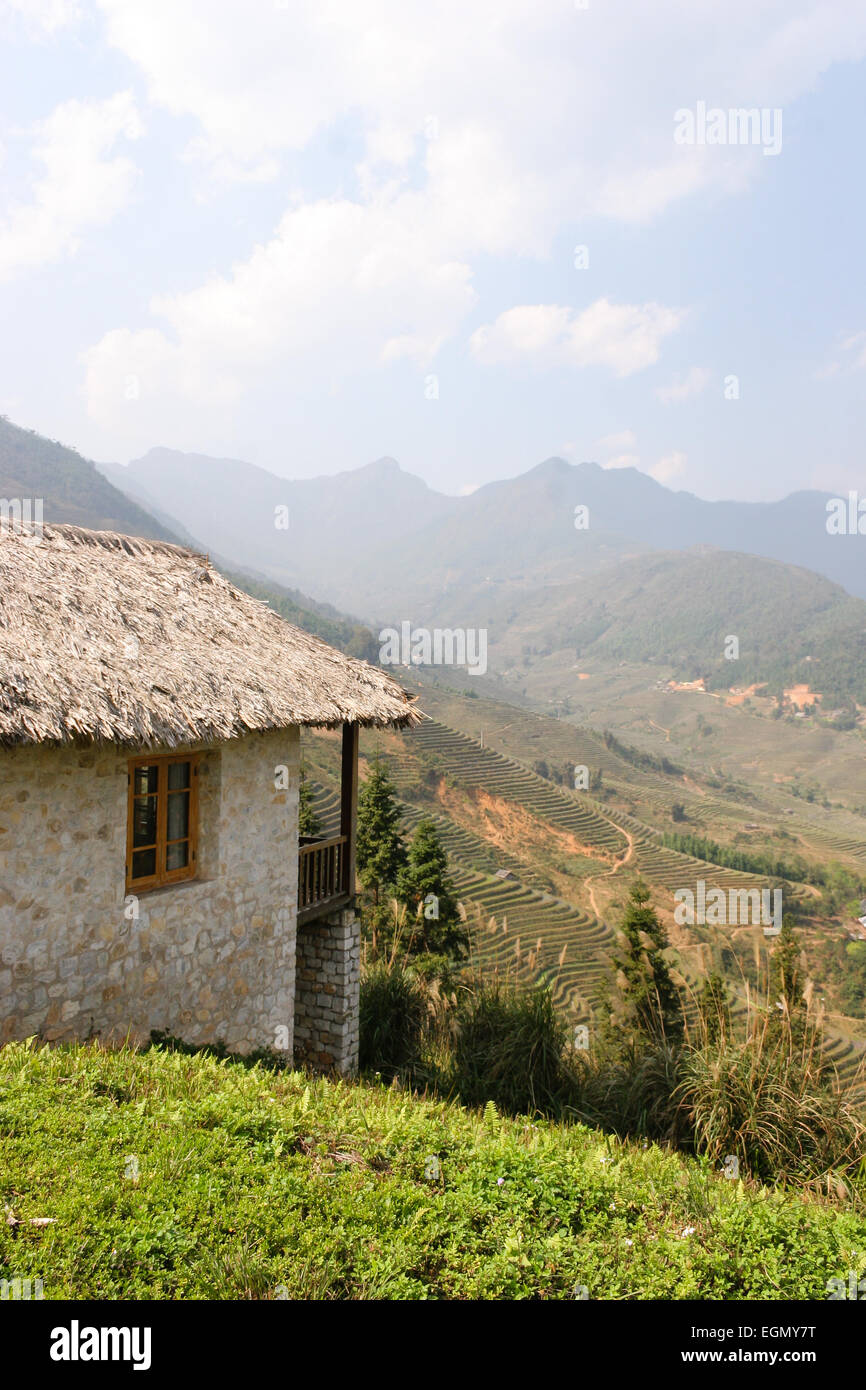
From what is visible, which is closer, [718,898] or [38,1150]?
[38,1150]

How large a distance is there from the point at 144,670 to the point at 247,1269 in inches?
151

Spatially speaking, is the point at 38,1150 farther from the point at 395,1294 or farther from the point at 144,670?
the point at 144,670

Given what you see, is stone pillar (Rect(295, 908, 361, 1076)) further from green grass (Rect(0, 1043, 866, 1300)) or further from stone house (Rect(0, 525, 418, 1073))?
green grass (Rect(0, 1043, 866, 1300))

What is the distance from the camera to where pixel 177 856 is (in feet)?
20.5

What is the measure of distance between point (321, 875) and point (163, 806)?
2467 mm

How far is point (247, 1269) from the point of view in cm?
288

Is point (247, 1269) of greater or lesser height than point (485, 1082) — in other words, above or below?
above

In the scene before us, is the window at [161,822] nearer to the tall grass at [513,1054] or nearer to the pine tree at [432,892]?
the tall grass at [513,1054]

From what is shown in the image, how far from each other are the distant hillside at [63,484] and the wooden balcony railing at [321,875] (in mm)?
87693

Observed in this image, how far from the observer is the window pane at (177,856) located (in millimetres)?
6133

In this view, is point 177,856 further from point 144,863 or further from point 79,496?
point 79,496

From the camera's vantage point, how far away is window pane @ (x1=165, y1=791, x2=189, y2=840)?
618 cm
